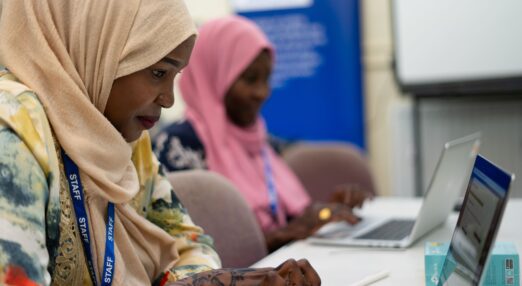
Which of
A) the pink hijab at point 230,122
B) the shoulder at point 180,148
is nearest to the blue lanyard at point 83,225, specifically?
the shoulder at point 180,148

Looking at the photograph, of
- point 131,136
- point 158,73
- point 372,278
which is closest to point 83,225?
point 131,136

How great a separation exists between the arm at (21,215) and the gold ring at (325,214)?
0.95m

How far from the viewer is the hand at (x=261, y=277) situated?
1093mm

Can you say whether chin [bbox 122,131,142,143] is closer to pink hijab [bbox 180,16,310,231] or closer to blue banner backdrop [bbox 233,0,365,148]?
pink hijab [bbox 180,16,310,231]

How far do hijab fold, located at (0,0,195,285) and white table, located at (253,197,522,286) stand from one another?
0.40 meters

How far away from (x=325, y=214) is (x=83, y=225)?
0.83m

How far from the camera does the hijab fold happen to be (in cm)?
117

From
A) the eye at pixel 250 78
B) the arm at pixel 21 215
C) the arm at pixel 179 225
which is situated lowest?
the arm at pixel 179 225

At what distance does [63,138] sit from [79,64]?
14cm

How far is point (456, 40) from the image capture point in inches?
145

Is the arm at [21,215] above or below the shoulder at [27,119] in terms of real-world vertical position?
below

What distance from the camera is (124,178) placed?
4.31ft

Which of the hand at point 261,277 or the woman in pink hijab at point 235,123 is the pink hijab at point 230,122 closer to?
the woman in pink hijab at point 235,123

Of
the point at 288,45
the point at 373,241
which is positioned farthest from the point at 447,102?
the point at 373,241
